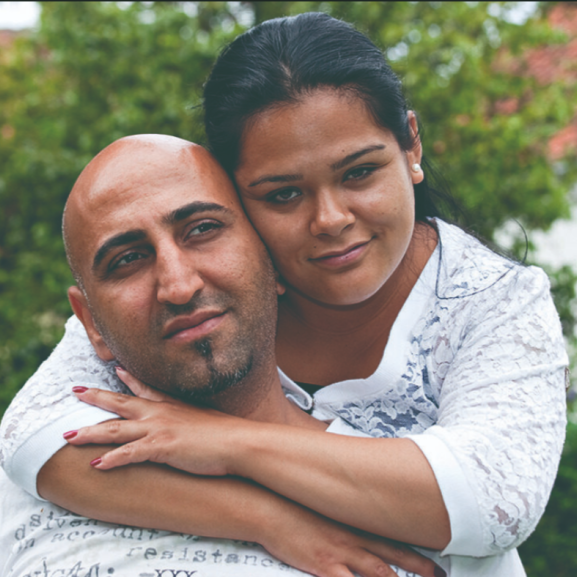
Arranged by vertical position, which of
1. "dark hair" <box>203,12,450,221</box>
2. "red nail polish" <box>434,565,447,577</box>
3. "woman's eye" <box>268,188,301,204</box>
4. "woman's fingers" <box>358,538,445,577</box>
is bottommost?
"red nail polish" <box>434,565,447,577</box>


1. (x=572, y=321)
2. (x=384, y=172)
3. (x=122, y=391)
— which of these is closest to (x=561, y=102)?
(x=572, y=321)

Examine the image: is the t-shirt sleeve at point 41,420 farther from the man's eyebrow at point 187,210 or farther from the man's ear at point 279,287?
the man's ear at point 279,287

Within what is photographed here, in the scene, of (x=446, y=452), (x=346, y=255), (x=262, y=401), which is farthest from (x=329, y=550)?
(x=346, y=255)

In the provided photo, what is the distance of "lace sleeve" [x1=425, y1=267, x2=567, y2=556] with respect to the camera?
196 cm

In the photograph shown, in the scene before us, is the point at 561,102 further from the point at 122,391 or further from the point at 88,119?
the point at 122,391

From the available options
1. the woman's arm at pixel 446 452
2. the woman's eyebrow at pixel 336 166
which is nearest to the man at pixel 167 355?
the woman's arm at pixel 446 452

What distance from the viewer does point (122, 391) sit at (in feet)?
8.42

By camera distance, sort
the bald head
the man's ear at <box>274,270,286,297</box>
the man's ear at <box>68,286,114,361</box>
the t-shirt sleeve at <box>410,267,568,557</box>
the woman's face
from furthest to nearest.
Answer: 1. the man's ear at <box>274,270,286,297</box>
2. the man's ear at <box>68,286,114,361</box>
3. the bald head
4. the woman's face
5. the t-shirt sleeve at <box>410,267,568,557</box>

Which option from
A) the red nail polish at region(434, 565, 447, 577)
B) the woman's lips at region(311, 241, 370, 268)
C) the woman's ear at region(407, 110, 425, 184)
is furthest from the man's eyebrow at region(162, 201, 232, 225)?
the red nail polish at region(434, 565, 447, 577)

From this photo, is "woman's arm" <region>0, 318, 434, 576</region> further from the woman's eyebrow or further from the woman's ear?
the woman's ear

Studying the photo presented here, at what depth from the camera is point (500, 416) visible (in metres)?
2.06

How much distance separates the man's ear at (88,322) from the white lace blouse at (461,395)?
0.05 meters

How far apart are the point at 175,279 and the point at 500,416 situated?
1.09m

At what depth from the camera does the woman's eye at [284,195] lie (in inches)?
93.8
